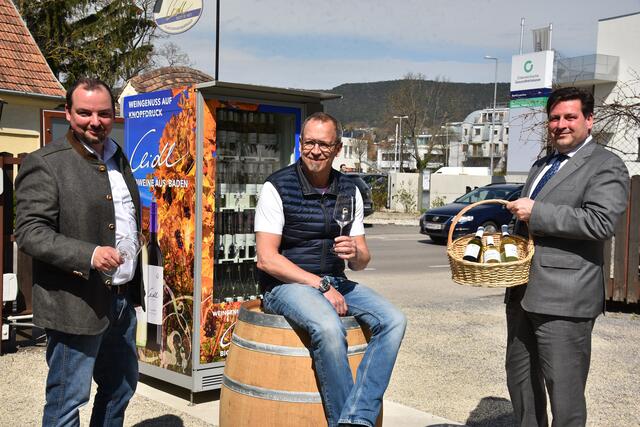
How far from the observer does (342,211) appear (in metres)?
3.45

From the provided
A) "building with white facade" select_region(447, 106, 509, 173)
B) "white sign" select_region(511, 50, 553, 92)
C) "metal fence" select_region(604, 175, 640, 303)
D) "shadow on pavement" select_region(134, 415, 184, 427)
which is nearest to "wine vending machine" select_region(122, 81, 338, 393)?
"shadow on pavement" select_region(134, 415, 184, 427)

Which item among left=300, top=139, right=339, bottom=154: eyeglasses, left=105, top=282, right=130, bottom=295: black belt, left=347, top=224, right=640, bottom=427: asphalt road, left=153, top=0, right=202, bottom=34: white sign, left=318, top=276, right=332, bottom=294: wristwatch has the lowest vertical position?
left=347, top=224, right=640, bottom=427: asphalt road

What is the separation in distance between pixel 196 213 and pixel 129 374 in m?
1.85

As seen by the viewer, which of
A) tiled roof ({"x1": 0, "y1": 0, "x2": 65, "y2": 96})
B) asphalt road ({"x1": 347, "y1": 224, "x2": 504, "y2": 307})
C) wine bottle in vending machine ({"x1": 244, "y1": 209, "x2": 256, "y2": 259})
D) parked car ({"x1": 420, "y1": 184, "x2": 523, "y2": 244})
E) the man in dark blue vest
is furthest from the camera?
tiled roof ({"x1": 0, "y1": 0, "x2": 65, "y2": 96})

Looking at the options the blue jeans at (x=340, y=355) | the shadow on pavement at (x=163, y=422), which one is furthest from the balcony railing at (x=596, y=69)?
the blue jeans at (x=340, y=355)

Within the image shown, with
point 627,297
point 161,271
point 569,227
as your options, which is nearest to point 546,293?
Result: point 569,227

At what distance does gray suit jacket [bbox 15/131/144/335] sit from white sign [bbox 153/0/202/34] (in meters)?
3.98

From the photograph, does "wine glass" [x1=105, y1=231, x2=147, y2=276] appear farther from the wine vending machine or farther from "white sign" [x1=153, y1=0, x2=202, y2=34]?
"white sign" [x1=153, y1=0, x2=202, y2=34]

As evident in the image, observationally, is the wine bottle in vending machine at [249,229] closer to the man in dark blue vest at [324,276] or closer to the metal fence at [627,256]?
the man in dark blue vest at [324,276]

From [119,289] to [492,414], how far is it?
3250 millimetres

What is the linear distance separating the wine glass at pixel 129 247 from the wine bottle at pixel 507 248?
185 cm

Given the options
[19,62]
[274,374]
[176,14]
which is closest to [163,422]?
[274,374]

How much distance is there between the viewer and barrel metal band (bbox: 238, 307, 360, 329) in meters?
3.28

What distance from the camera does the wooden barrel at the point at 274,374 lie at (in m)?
3.20
